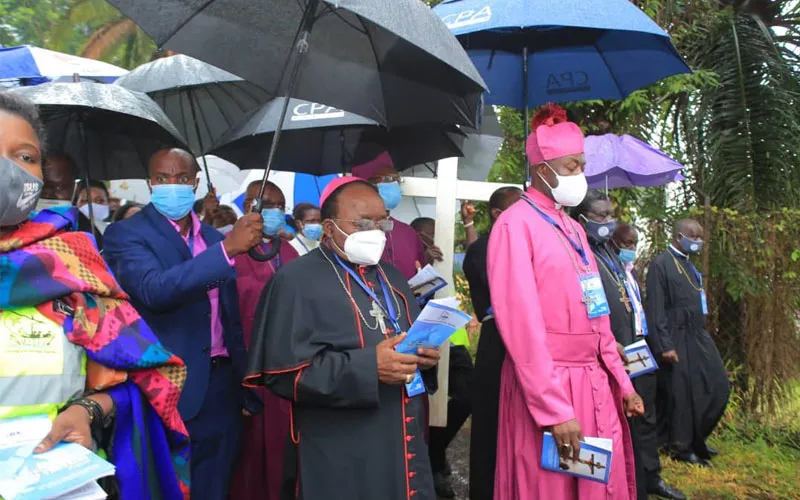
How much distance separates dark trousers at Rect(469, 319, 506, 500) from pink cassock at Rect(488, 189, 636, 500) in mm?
517

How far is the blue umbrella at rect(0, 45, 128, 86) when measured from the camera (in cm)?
521

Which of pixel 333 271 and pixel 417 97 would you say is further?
pixel 417 97

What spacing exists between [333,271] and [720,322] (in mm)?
6987

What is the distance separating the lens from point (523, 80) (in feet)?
15.6

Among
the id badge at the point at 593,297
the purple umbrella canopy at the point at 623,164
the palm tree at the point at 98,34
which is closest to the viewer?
the id badge at the point at 593,297

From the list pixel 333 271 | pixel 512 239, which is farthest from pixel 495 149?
pixel 333 271

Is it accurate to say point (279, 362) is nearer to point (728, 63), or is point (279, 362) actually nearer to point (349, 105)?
point (349, 105)

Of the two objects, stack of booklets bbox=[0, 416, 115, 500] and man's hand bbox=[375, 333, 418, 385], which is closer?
stack of booklets bbox=[0, 416, 115, 500]

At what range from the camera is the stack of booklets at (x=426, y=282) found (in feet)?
15.3

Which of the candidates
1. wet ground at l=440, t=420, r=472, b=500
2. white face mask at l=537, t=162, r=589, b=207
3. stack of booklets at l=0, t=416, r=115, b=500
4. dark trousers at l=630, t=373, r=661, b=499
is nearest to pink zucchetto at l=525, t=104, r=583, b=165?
white face mask at l=537, t=162, r=589, b=207

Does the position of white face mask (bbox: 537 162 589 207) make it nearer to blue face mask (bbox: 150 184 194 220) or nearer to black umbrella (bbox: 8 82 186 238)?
blue face mask (bbox: 150 184 194 220)

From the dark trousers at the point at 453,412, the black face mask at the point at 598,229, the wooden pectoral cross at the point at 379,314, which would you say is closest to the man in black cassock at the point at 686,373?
the black face mask at the point at 598,229

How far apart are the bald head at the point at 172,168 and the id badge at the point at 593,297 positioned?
2067 millimetres

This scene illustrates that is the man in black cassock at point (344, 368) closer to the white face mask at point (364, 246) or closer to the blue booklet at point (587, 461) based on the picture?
the white face mask at point (364, 246)
